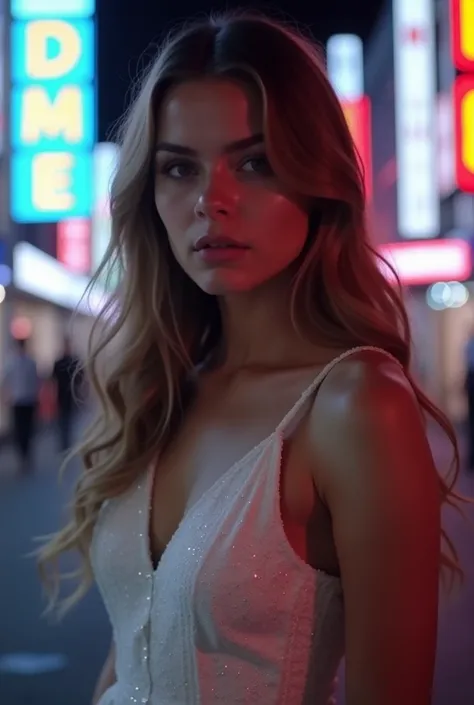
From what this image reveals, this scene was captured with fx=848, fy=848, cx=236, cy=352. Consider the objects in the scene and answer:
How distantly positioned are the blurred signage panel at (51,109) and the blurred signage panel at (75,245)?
24.4ft

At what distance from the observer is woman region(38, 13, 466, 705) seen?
88 cm

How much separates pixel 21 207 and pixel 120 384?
7858 mm

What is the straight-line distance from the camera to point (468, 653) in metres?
3.19

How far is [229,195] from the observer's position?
3.57ft

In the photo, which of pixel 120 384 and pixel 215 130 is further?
pixel 120 384

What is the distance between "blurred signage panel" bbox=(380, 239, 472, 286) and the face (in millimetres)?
12968

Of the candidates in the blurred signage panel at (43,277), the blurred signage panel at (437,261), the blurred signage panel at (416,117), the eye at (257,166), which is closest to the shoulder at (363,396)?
the eye at (257,166)

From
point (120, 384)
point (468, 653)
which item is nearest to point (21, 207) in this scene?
point (468, 653)

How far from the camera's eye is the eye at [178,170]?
114 cm

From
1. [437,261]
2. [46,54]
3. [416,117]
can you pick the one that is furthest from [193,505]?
[416,117]

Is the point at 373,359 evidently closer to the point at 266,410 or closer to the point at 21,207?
the point at 266,410

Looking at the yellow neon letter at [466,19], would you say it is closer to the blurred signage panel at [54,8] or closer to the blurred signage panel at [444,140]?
the blurred signage panel at [54,8]

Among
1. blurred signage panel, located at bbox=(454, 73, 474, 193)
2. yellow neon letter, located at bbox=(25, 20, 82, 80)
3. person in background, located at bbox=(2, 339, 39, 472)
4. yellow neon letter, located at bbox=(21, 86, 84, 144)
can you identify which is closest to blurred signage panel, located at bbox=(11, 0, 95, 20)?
yellow neon letter, located at bbox=(25, 20, 82, 80)

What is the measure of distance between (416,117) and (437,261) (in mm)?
2377
